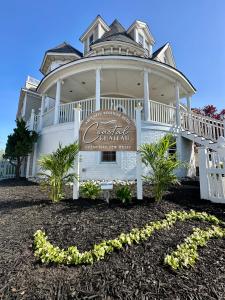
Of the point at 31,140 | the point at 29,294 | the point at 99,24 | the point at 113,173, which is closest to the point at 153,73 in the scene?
the point at 113,173

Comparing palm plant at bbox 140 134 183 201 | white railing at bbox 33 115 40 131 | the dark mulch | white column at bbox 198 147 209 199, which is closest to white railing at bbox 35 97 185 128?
white railing at bbox 33 115 40 131

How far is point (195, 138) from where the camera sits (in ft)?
29.8

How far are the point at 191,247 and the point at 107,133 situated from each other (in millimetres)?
3450

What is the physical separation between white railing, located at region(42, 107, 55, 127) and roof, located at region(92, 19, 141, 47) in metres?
6.51

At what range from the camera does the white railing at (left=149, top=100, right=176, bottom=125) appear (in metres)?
10.0

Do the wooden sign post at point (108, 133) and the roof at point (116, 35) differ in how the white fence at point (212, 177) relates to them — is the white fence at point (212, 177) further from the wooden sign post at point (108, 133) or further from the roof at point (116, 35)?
the roof at point (116, 35)

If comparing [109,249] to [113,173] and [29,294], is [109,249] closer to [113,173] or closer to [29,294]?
[29,294]

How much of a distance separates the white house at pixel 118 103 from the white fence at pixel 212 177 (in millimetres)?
2349

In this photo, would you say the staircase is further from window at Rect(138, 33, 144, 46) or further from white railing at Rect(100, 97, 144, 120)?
window at Rect(138, 33, 144, 46)

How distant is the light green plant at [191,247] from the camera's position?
258 cm

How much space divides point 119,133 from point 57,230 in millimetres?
2992

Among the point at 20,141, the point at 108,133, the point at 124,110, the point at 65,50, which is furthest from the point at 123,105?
the point at 65,50

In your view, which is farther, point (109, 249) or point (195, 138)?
point (195, 138)

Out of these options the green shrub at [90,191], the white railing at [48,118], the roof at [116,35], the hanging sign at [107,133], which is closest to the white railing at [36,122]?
the white railing at [48,118]
